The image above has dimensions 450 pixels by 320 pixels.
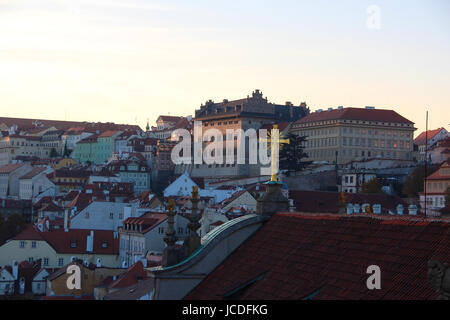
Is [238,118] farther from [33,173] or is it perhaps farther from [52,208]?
[52,208]

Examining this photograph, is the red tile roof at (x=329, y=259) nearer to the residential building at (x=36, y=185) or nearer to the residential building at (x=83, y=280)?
the residential building at (x=83, y=280)

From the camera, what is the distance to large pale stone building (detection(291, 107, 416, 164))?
470 ft

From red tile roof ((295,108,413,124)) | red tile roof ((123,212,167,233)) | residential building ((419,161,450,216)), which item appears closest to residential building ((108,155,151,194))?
red tile roof ((295,108,413,124))

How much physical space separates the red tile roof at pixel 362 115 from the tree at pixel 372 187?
3670 centimetres

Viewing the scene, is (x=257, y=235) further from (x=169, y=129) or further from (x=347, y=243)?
(x=169, y=129)

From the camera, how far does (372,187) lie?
10588 cm

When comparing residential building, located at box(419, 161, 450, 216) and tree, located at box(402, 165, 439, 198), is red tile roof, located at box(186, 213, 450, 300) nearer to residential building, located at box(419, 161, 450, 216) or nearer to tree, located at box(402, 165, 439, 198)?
residential building, located at box(419, 161, 450, 216)

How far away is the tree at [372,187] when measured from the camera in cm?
10556

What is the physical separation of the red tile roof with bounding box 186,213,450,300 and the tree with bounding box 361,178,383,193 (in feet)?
291
